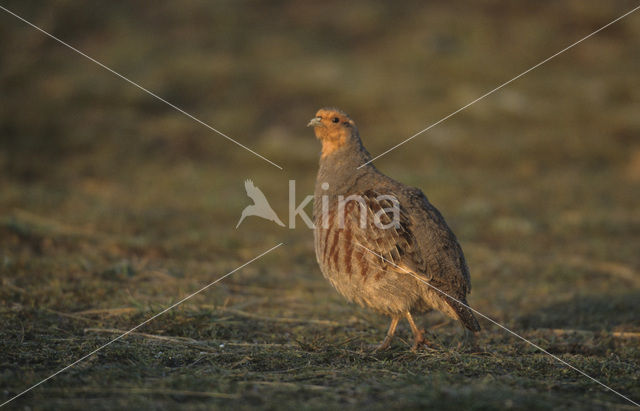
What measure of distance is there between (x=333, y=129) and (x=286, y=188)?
545 cm

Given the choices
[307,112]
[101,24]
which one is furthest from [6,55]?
[307,112]

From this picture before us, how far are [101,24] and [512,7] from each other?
40.1ft

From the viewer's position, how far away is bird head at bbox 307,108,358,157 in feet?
15.0

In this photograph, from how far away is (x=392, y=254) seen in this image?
3713mm

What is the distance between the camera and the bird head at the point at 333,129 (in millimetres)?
4566

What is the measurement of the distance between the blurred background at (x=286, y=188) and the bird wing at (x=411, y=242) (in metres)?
0.51

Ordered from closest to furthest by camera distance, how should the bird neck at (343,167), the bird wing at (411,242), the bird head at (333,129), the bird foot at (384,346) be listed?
the bird foot at (384,346), the bird wing at (411,242), the bird neck at (343,167), the bird head at (333,129)

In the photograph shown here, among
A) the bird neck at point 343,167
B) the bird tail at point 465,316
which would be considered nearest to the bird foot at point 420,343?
the bird tail at point 465,316

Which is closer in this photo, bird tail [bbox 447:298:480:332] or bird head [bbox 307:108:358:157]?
bird tail [bbox 447:298:480:332]

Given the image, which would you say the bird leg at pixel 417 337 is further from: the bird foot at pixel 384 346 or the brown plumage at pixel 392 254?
the bird foot at pixel 384 346

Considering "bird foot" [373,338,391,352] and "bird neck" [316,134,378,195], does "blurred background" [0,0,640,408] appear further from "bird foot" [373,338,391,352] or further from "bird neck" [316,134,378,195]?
"bird neck" [316,134,378,195]

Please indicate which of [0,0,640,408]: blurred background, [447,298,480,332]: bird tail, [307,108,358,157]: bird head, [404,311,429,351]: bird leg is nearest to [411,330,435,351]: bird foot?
[404,311,429,351]: bird leg

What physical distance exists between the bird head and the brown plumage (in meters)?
0.62

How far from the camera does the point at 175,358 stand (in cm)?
323
